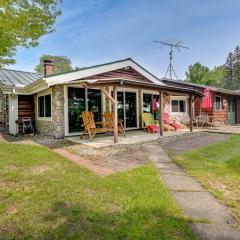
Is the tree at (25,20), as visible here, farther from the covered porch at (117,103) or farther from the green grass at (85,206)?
the green grass at (85,206)

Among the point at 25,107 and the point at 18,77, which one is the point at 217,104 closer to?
the point at 25,107

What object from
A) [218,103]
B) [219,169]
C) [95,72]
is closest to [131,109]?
[95,72]

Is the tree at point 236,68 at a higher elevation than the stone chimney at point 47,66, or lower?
higher

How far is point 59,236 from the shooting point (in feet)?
7.81

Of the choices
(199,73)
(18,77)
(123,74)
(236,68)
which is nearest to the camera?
(123,74)

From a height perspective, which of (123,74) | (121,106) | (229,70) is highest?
(229,70)

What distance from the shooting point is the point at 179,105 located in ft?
54.3

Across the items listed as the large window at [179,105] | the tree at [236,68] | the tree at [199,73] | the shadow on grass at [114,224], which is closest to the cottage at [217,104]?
the large window at [179,105]

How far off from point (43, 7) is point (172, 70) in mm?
16437

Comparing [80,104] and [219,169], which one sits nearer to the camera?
[219,169]

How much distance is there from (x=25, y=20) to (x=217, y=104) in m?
14.4

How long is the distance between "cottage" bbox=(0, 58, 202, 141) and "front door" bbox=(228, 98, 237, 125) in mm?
8637

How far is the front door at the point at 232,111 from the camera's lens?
19.0 metres

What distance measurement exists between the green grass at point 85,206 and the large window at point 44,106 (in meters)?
5.76
